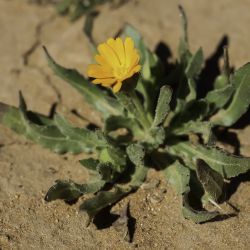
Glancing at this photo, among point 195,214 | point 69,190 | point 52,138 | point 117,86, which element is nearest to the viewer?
point 117,86

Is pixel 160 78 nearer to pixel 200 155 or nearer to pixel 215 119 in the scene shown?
pixel 215 119

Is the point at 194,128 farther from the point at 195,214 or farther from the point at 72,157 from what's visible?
the point at 72,157

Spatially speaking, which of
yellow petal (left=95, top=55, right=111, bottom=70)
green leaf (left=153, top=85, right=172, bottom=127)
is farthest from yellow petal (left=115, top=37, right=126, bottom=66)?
green leaf (left=153, top=85, right=172, bottom=127)

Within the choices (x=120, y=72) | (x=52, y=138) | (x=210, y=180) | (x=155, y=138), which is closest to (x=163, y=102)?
(x=120, y=72)

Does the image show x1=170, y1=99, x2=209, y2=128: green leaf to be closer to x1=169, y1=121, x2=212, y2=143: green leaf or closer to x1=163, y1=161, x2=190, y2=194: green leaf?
x1=169, y1=121, x2=212, y2=143: green leaf

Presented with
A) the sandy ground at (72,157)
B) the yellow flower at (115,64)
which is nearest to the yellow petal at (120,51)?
the yellow flower at (115,64)
